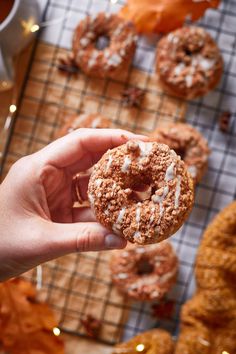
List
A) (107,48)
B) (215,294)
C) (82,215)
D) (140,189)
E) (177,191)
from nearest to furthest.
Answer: (177,191), (140,189), (82,215), (215,294), (107,48)

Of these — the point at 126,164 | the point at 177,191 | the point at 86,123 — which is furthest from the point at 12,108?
the point at 177,191

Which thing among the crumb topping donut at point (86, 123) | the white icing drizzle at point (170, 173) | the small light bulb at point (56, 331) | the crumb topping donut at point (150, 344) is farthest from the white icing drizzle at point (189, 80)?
the small light bulb at point (56, 331)

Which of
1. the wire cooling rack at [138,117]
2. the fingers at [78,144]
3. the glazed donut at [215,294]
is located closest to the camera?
the fingers at [78,144]

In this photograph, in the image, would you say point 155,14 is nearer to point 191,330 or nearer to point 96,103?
point 96,103

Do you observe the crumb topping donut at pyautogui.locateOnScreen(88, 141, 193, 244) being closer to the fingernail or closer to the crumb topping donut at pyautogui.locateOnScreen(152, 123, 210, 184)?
the fingernail

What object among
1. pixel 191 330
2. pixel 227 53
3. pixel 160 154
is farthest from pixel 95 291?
pixel 227 53

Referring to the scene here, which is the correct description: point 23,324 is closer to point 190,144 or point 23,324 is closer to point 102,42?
point 190,144

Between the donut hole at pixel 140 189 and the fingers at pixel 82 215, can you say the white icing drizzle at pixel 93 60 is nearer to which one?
the fingers at pixel 82 215
